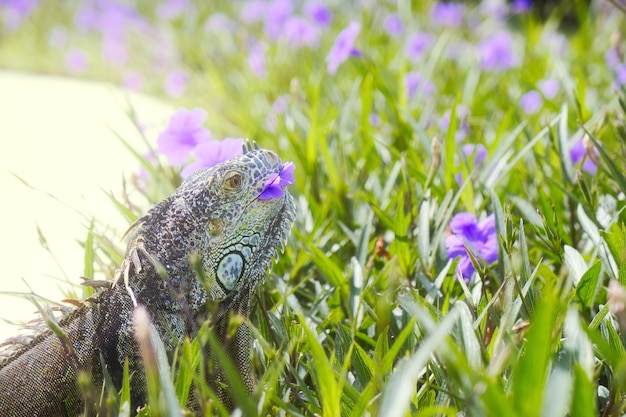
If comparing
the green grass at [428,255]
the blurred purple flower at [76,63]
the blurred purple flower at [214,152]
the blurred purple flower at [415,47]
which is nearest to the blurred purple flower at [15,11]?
the blurred purple flower at [76,63]

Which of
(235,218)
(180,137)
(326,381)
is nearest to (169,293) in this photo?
(235,218)

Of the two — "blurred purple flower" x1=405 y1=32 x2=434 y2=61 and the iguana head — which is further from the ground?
"blurred purple flower" x1=405 y1=32 x2=434 y2=61

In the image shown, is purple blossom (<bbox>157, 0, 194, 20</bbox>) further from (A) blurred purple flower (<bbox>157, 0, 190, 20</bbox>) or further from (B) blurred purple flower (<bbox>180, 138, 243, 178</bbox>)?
(B) blurred purple flower (<bbox>180, 138, 243, 178</bbox>)

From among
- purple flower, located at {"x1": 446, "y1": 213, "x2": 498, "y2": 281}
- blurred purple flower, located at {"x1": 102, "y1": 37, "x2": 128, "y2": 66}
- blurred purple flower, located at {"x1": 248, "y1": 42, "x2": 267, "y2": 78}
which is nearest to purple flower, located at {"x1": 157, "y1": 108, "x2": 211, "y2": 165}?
purple flower, located at {"x1": 446, "y1": 213, "x2": 498, "y2": 281}

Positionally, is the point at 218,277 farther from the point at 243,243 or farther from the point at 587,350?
the point at 587,350

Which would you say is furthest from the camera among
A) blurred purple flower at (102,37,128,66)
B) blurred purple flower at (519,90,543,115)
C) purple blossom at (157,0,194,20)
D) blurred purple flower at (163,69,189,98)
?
purple blossom at (157,0,194,20)

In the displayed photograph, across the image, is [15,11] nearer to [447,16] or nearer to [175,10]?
[175,10]

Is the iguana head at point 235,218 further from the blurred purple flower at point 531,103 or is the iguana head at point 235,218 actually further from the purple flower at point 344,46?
the blurred purple flower at point 531,103
